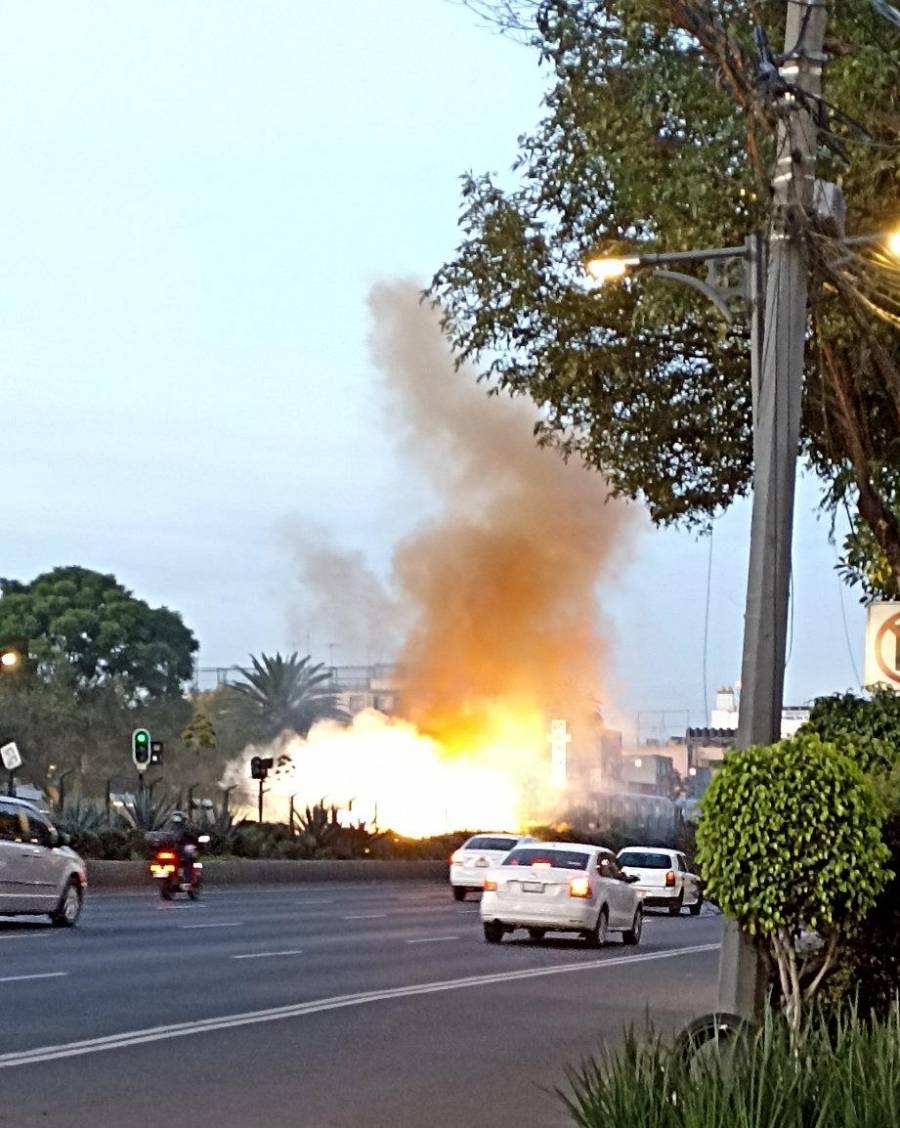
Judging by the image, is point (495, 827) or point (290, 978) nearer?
point (290, 978)

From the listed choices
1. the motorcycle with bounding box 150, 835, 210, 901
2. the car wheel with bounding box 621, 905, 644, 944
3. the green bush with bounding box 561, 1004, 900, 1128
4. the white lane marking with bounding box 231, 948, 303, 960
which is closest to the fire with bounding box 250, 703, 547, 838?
the motorcycle with bounding box 150, 835, 210, 901

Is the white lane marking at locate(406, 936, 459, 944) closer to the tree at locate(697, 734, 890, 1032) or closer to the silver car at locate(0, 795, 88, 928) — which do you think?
the silver car at locate(0, 795, 88, 928)

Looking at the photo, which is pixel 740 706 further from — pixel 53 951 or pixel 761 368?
pixel 53 951

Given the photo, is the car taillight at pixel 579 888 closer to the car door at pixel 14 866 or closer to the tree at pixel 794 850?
the car door at pixel 14 866

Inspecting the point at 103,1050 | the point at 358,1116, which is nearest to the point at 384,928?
the point at 103,1050

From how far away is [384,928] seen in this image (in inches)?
1172

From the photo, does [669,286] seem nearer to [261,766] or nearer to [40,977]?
[40,977]

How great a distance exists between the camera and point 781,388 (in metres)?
13.8

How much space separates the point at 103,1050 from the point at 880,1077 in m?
7.43

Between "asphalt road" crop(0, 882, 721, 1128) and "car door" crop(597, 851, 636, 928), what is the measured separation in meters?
0.88

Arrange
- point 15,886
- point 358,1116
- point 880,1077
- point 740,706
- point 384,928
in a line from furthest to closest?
point 384,928, point 15,886, point 740,706, point 358,1116, point 880,1077

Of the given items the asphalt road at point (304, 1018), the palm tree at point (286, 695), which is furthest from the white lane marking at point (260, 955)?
the palm tree at point (286, 695)

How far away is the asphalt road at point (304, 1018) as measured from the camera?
1146cm

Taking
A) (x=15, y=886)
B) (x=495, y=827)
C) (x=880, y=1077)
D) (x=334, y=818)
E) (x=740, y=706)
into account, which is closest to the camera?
(x=880, y=1077)
